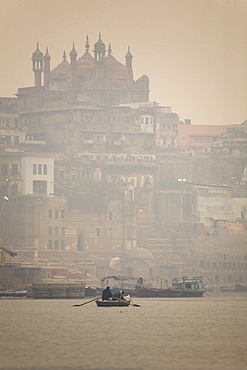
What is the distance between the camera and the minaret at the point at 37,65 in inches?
3445

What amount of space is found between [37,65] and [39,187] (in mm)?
9752

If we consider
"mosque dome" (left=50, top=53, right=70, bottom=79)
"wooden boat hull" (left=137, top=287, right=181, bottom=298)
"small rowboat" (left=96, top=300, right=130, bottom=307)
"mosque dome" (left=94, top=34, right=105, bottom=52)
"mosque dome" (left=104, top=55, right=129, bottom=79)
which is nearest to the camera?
"small rowboat" (left=96, top=300, right=130, bottom=307)

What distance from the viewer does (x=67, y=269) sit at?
79500mm

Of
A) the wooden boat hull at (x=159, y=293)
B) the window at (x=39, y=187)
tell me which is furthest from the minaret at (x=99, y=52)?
the wooden boat hull at (x=159, y=293)

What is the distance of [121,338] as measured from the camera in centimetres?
3444

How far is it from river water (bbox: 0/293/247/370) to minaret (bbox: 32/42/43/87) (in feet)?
130

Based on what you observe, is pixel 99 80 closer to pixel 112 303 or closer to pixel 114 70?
pixel 114 70

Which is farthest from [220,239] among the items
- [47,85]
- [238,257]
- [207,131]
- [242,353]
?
[242,353]

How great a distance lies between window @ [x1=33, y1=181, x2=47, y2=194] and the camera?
85363 mm

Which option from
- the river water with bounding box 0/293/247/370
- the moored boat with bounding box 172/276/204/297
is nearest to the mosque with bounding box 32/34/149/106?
the moored boat with bounding box 172/276/204/297

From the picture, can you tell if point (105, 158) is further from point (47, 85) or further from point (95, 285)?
point (95, 285)

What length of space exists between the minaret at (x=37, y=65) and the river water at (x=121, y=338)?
130 ft

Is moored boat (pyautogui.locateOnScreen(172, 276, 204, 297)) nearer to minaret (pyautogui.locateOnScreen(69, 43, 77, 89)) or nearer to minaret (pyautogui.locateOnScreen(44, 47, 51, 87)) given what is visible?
minaret (pyautogui.locateOnScreen(44, 47, 51, 87))

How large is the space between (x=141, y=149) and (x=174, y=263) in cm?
1319
